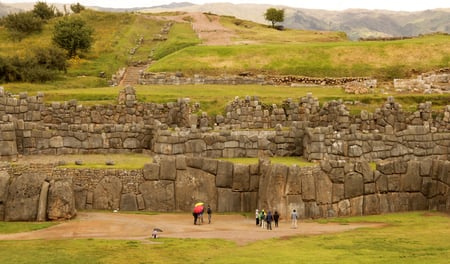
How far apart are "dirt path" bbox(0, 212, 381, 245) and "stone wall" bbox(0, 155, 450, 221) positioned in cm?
103

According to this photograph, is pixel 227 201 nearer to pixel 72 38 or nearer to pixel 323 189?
pixel 323 189

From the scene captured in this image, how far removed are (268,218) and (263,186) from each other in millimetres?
2547

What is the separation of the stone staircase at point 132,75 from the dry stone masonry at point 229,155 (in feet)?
35.6

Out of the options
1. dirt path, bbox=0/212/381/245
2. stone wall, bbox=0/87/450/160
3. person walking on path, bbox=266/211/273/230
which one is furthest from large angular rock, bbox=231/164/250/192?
person walking on path, bbox=266/211/273/230

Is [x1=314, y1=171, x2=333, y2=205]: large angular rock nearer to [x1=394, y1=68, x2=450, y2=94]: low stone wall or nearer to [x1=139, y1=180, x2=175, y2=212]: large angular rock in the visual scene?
[x1=139, y1=180, x2=175, y2=212]: large angular rock

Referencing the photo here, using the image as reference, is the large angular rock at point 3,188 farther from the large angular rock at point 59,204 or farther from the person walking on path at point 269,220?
the person walking on path at point 269,220


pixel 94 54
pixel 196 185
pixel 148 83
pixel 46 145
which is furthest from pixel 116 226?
pixel 94 54

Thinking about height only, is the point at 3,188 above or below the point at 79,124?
below

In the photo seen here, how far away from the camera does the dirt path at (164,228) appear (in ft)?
81.2

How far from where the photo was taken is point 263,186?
29516mm

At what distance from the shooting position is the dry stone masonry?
29125mm

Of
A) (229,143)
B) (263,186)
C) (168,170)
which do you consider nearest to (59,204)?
(168,170)

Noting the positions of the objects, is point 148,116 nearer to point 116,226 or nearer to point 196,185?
point 196,185

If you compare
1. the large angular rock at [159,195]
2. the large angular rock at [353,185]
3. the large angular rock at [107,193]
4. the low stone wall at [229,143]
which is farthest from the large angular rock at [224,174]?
the large angular rock at [353,185]
